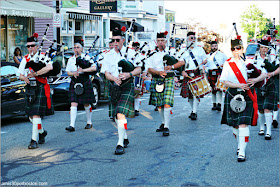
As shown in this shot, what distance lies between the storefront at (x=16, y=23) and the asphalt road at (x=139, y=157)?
852 cm

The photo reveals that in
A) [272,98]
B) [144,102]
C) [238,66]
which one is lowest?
[144,102]

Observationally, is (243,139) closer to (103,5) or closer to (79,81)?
(79,81)

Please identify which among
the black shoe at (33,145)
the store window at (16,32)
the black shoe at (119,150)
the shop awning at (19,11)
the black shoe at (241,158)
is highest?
the shop awning at (19,11)

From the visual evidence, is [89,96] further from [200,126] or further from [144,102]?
[144,102]

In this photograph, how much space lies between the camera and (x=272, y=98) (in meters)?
8.88

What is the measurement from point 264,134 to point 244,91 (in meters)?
2.48

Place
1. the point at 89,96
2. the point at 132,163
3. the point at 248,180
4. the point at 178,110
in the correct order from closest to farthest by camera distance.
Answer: the point at 248,180 → the point at 132,163 → the point at 89,96 → the point at 178,110

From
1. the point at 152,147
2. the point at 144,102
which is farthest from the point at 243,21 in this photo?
the point at 152,147

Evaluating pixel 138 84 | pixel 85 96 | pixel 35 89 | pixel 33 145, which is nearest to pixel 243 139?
pixel 33 145

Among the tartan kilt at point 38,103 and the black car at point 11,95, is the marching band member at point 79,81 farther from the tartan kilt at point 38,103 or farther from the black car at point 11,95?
the tartan kilt at point 38,103

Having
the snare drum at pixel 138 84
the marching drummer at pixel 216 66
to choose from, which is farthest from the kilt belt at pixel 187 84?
the marching drummer at pixel 216 66

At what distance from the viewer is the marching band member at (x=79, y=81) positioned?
32.0 feet

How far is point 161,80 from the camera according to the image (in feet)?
30.9

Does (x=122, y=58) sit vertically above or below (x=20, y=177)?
above
